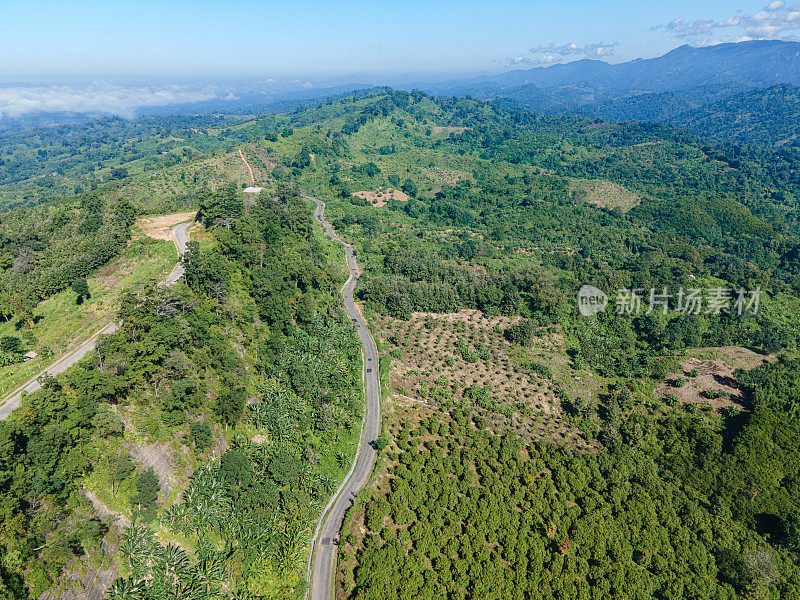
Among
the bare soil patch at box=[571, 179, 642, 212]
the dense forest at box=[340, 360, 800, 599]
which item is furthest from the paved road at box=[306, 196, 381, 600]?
the bare soil patch at box=[571, 179, 642, 212]

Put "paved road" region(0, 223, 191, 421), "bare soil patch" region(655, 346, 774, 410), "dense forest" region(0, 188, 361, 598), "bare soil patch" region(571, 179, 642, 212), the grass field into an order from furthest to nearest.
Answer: "bare soil patch" region(571, 179, 642, 212), "bare soil patch" region(655, 346, 774, 410), the grass field, "paved road" region(0, 223, 191, 421), "dense forest" region(0, 188, 361, 598)

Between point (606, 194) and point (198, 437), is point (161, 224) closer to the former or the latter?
point (198, 437)

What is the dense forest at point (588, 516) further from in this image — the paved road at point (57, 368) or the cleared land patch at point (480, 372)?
the paved road at point (57, 368)

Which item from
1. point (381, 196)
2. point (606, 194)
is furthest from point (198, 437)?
point (606, 194)

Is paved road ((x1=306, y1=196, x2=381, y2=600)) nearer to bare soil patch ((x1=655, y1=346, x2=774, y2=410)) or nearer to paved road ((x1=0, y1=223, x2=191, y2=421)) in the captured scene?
paved road ((x1=0, y1=223, x2=191, y2=421))

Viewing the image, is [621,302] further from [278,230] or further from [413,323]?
[278,230]

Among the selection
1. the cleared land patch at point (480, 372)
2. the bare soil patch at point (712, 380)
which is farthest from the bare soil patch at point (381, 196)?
the bare soil patch at point (712, 380)

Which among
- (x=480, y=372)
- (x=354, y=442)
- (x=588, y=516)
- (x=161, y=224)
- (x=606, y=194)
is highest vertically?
(x=161, y=224)

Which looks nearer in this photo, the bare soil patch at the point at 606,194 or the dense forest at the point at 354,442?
the dense forest at the point at 354,442

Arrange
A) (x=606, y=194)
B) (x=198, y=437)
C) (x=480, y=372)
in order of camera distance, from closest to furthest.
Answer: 1. (x=198, y=437)
2. (x=480, y=372)
3. (x=606, y=194)
